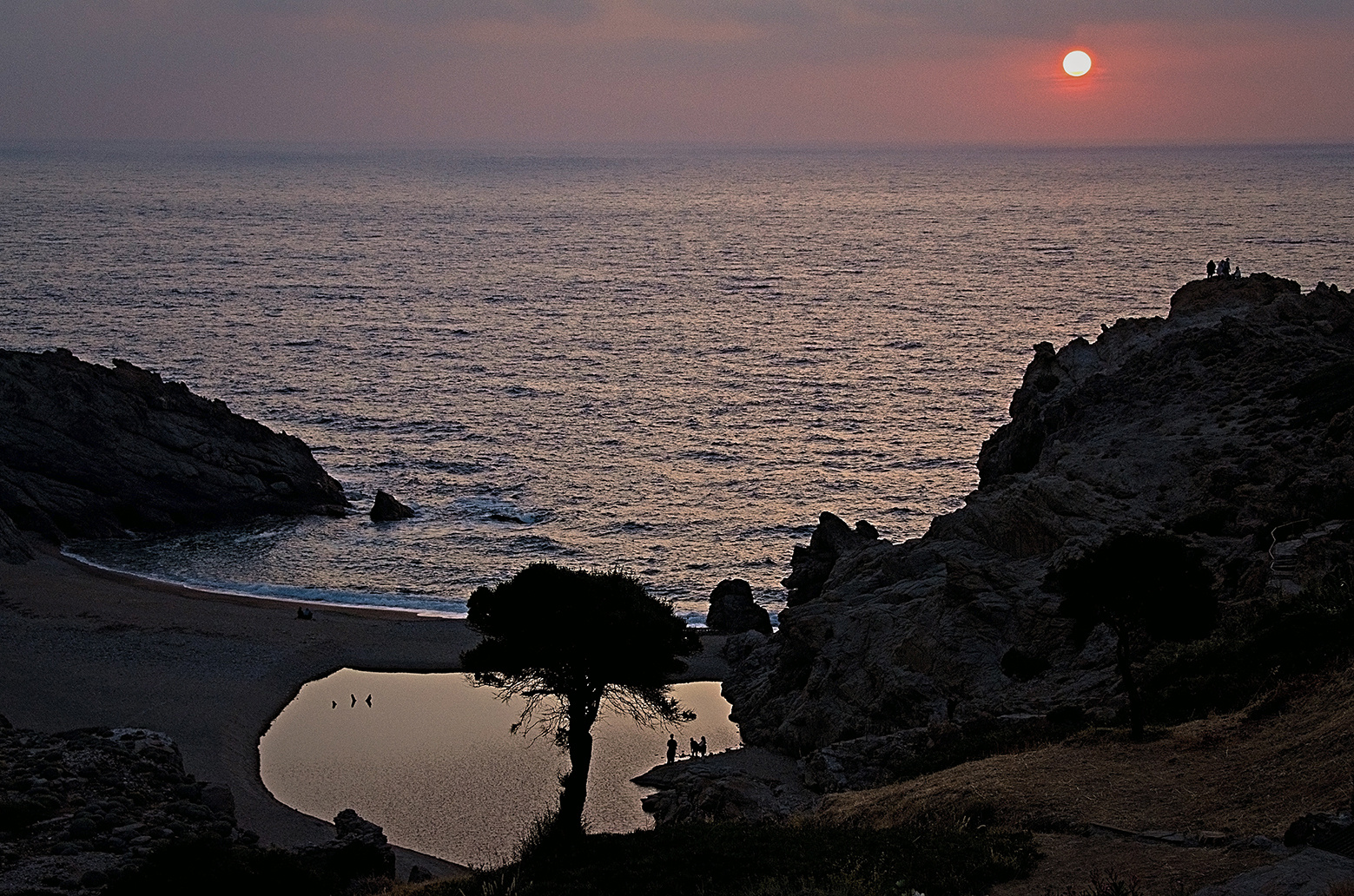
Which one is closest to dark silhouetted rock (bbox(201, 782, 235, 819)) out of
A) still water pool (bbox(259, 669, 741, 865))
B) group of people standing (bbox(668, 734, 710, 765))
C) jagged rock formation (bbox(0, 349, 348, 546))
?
still water pool (bbox(259, 669, 741, 865))

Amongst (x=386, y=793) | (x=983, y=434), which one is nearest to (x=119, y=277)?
(x=983, y=434)

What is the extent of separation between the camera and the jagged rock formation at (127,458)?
68188 millimetres

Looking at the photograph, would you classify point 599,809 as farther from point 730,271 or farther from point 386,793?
point 730,271

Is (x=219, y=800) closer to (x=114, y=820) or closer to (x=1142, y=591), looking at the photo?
(x=114, y=820)

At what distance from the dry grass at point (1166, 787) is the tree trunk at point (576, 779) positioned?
567 cm

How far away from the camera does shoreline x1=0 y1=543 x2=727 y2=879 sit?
41969 millimetres

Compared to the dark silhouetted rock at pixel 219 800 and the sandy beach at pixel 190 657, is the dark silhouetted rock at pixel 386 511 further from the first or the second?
the dark silhouetted rock at pixel 219 800

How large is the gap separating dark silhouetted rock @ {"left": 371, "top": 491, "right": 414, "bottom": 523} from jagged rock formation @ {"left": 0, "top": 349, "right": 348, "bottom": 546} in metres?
2.70

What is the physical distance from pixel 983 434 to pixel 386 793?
191ft

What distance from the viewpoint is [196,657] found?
49688 millimetres

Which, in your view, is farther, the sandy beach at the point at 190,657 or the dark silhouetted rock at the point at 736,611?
the dark silhouetted rock at the point at 736,611

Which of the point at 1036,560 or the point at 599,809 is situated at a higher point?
the point at 1036,560

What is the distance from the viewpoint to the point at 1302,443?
131ft

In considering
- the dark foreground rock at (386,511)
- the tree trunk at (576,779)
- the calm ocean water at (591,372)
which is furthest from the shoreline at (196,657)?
the tree trunk at (576,779)
